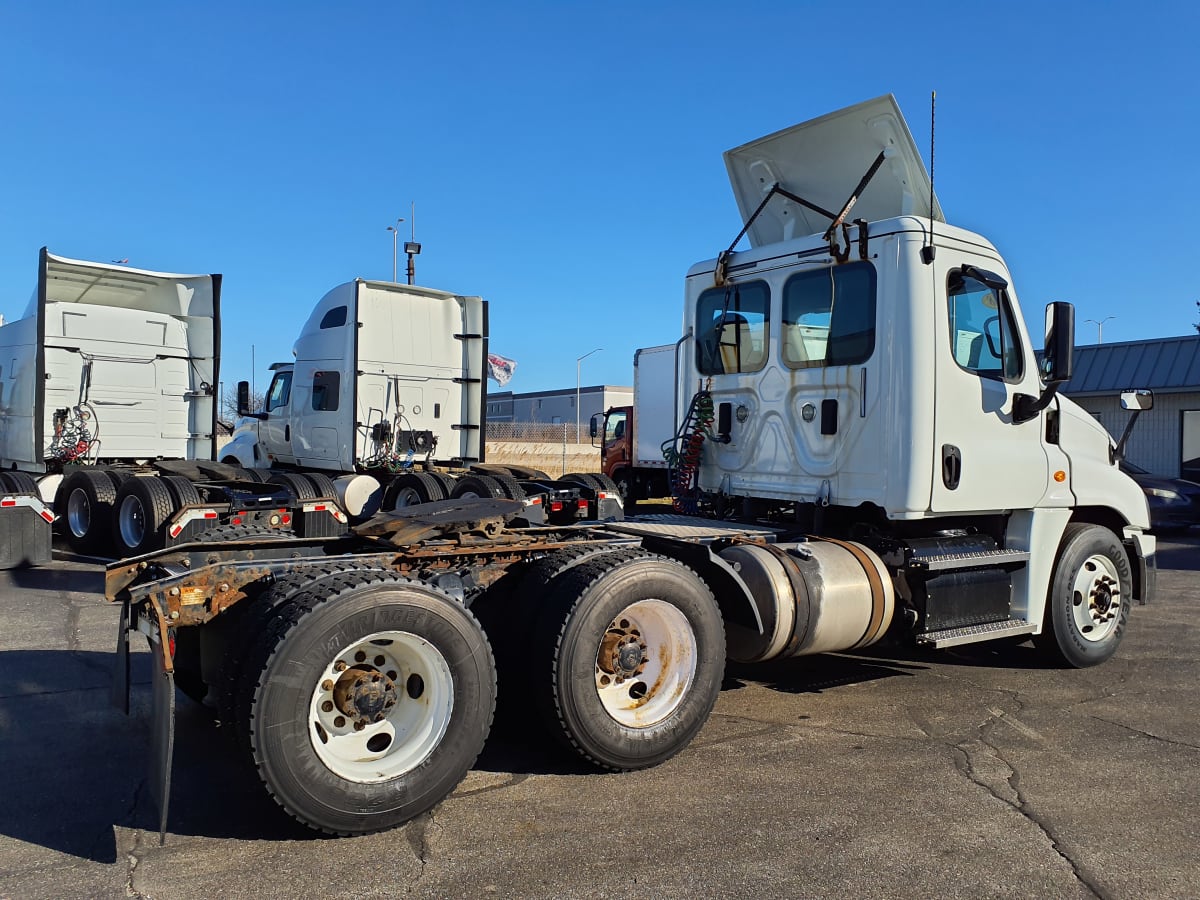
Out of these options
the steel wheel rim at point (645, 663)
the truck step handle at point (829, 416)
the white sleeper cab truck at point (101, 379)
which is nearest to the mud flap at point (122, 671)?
the steel wheel rim at point (645, 663)

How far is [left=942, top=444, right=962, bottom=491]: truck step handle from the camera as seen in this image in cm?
582

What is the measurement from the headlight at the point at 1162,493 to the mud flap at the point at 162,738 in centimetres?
1676

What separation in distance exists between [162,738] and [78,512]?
401 inches

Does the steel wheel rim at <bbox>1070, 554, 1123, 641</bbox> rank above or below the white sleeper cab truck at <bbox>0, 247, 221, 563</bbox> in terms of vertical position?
below

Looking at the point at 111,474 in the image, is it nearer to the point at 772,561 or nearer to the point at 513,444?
the point at 772,561

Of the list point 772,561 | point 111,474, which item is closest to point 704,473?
point 772,561

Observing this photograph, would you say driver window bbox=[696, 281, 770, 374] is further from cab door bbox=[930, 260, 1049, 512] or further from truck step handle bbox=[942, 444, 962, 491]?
truck step handle bbox=[942, 444, 962, 491]

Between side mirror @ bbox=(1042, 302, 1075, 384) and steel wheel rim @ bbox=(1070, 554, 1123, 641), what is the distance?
146 centimetres

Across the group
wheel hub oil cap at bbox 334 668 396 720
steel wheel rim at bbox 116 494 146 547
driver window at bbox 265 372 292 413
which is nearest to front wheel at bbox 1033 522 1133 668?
wheel hub oil cap at bbox 334 668 396 720

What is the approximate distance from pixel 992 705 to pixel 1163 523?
1275 centimetres

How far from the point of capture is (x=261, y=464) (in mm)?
15539

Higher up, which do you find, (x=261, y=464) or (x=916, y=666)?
(x=261, y=464)

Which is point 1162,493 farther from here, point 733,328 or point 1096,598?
point 733,328

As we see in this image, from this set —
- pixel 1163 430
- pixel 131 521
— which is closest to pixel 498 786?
pixel 131 521
